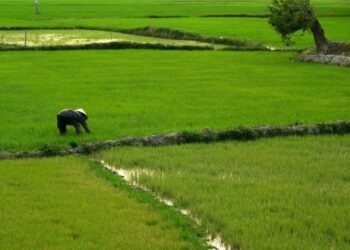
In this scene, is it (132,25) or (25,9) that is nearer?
(132,25)

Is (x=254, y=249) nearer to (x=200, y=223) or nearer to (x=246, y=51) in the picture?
(x=200, y=223)

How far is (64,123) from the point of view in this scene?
1202cm

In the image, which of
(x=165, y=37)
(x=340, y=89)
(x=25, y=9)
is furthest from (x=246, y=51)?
(x=25, y=9)

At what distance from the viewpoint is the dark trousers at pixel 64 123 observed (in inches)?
469

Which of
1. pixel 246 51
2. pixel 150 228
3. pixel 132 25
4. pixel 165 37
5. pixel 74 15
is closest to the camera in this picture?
pixel 150 228

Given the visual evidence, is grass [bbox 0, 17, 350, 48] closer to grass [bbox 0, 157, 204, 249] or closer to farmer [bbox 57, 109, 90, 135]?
farmer [bbox 57, 109, 90, 135]

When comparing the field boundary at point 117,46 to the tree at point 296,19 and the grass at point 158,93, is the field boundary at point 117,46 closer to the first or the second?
the grass at point 158,93

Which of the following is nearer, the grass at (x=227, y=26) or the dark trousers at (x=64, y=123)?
the dark trousers at (x=64, y=123)

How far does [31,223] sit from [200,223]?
1949 mm

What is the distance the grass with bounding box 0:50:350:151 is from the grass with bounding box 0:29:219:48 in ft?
18.1

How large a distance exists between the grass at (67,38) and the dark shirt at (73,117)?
20911mm

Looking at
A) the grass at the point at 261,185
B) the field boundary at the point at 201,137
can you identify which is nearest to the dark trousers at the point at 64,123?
the field boundary at the point at 201,137

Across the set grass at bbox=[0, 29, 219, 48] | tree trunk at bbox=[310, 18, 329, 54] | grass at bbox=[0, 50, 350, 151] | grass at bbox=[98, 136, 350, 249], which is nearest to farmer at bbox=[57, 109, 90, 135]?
grass at bbox=[0, 50, 350, 151]

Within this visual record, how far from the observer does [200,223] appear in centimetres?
768
